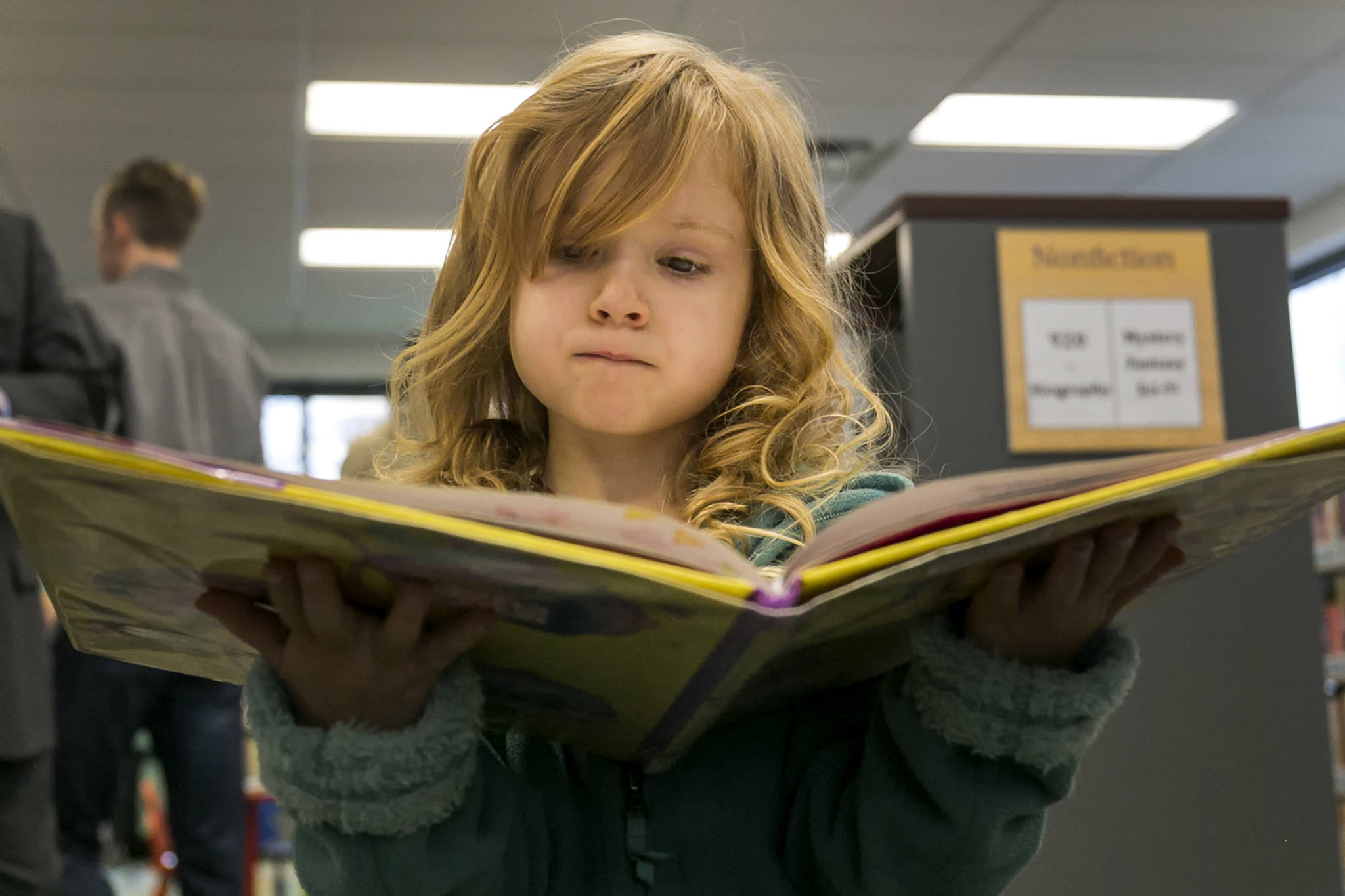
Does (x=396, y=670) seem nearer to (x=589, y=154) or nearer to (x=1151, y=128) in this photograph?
(x=589, y=154)

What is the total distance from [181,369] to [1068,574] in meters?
2.11

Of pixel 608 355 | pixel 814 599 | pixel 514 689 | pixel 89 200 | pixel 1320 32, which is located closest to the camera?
pixel 814 599

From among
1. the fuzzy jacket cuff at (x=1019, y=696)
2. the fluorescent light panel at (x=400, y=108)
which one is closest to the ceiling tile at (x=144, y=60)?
the fluorescent light panel at (x=400, y=108)

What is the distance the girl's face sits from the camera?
808 mm

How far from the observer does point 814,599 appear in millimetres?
487

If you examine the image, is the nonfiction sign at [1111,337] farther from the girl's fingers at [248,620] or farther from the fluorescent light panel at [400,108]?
the fluorescent light panel at [400,108]

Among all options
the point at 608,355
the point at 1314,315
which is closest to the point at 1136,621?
the point at 608,355

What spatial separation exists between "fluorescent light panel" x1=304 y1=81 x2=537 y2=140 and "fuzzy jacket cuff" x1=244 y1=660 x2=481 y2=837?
3.56 m

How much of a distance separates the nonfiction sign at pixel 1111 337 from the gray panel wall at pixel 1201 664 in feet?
0.06

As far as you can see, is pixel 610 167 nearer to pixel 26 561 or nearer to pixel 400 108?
pixel 26 561

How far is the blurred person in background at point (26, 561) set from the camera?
1.31 metres

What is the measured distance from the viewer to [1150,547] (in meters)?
0.56

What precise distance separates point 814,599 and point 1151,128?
4.63m

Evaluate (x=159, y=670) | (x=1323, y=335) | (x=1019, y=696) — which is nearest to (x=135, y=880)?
(x=159, y=670)
